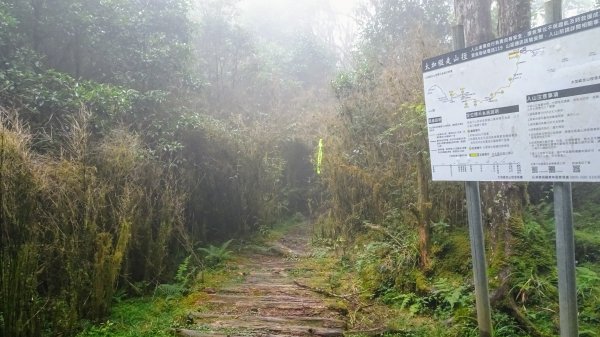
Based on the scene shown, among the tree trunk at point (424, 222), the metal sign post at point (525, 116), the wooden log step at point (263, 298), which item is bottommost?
the wooden log step at point (263, 298)

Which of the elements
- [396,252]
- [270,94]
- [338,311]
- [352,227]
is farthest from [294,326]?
[270,94]

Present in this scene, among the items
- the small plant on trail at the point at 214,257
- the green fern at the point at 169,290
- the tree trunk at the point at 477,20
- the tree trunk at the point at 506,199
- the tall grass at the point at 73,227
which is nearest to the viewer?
the tall grass at the point at 73,227

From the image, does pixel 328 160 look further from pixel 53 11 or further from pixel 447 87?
pixel 53 11

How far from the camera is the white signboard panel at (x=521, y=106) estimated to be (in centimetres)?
243

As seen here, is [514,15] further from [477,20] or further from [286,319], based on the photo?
[286,319]

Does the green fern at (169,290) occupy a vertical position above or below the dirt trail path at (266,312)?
above

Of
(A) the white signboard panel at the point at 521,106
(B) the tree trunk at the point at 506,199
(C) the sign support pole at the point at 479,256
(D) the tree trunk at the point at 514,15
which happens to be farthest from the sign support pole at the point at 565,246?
(D) the tree trunk at the point at 514,15

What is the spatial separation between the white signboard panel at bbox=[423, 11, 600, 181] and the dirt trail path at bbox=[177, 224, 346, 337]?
2.36 metres

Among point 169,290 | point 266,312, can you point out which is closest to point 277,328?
point 266,312

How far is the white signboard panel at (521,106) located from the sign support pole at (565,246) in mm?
131

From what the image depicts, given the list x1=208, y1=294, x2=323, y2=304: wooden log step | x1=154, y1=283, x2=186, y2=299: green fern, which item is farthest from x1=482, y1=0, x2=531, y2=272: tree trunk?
x1=154, y1=283, x2=186, y2=299: green fern

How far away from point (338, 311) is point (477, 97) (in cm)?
313

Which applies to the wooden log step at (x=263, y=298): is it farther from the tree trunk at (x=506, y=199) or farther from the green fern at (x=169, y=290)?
the tree trunk at (x=506, y=199)

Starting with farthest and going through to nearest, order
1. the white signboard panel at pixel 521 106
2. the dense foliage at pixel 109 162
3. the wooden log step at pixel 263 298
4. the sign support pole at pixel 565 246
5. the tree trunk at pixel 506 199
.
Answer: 1. the wooden log step at pixel 263 298
2. the tree trunk at pixel 506 199
3. the dense foliage at pixel 109 162
4. the sign support pole at pixel 565 246
5. the white signboard panel at pixel 521 106
